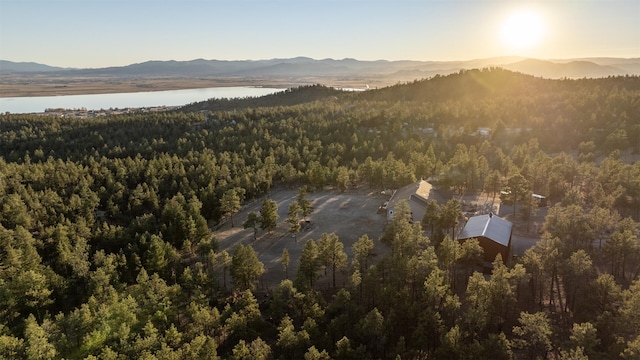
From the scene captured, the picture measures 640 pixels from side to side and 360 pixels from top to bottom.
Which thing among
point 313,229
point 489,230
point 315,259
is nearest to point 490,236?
point 489,230

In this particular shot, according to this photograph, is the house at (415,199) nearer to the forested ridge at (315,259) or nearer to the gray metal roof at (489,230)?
the forested ridge at (315,259)

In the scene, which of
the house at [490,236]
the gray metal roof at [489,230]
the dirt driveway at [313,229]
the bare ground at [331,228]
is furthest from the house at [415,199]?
the house at [490,236]

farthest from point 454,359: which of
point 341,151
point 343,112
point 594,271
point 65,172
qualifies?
point 343,112

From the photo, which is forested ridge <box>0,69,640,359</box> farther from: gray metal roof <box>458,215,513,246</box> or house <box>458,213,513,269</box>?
gray metal roof <box>458,215,513,246</box>

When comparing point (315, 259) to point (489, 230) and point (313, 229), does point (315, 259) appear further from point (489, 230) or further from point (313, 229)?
point (489, 230)

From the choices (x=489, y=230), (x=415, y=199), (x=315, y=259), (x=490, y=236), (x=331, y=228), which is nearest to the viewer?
(x=315, y=259)
